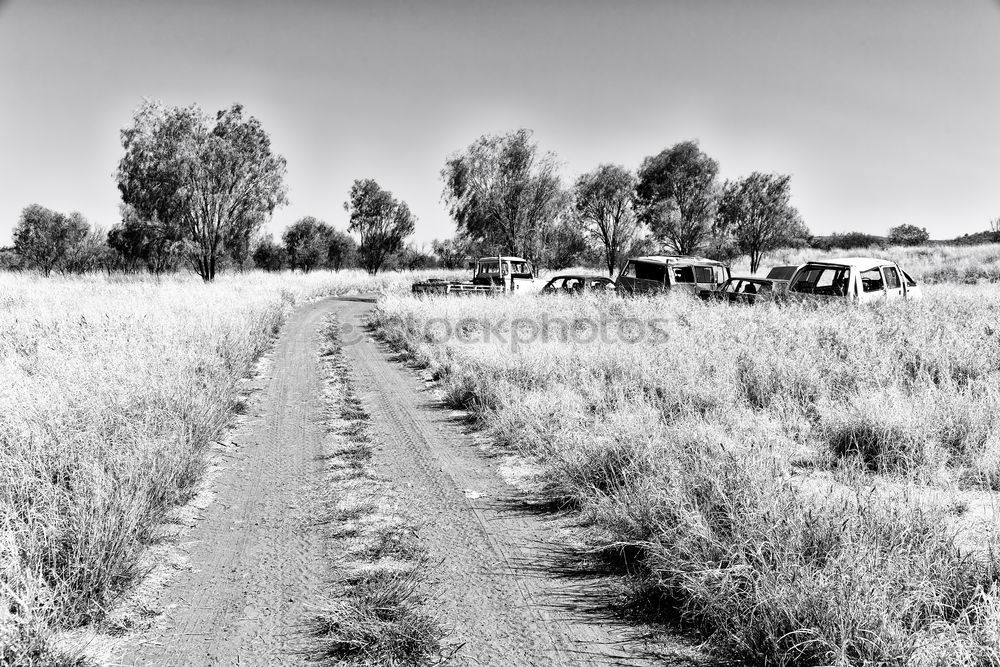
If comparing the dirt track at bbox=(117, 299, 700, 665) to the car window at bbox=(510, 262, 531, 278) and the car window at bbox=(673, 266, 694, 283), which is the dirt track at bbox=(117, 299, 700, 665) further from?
the car window at bbox=(510, 262, 531, 278)

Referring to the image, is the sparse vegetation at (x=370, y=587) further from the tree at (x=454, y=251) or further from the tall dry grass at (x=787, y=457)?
the tree at (x=454, y=251)

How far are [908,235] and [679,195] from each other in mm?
44711

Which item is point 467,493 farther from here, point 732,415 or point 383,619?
point 732,415

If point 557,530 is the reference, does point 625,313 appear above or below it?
above

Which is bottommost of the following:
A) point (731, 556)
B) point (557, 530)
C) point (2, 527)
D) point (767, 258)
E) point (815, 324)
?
point (557, 530)

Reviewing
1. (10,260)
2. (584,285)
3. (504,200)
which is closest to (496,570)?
(584,285)

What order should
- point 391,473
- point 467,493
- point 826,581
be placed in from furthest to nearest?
point 391,473, point 467,493, point 826,581

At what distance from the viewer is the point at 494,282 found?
2136 cm

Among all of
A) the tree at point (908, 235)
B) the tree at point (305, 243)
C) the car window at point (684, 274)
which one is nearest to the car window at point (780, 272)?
the car window at point (684, 274)

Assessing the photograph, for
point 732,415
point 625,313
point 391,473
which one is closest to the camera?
point 391,473

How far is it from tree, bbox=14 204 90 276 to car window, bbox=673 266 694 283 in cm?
5139

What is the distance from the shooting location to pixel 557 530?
4129 mm

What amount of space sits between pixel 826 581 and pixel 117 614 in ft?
12.7

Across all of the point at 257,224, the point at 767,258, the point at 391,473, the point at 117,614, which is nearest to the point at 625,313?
the point at 391,473
